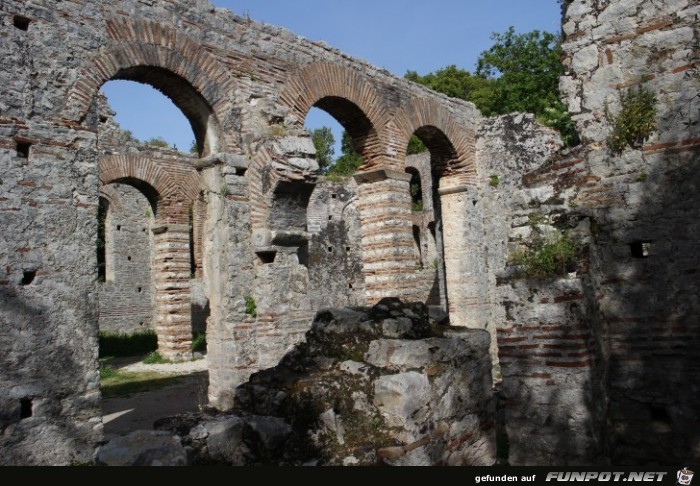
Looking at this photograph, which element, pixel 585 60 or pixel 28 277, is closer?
pixel 585 60

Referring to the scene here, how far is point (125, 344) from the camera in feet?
57.7

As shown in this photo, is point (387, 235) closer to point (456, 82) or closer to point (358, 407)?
point (358, 407)

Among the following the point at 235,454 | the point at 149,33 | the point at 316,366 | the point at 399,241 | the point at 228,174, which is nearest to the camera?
the point at 235,454

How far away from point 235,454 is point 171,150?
12964mm

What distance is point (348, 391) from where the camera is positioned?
3928 mm

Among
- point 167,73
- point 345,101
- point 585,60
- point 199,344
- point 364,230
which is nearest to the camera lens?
point 585,60

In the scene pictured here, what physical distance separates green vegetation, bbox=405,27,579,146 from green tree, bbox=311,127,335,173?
7.95 meters

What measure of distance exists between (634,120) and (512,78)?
22.2 m

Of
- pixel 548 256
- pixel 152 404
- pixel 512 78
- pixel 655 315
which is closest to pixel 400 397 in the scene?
pixel 548 256

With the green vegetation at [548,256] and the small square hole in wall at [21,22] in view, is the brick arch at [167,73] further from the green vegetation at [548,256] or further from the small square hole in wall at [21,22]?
the green vegetation at [548,256]

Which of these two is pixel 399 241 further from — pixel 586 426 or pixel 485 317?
pixel 586 426

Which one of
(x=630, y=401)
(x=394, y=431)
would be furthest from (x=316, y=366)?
(x=630, y=401)

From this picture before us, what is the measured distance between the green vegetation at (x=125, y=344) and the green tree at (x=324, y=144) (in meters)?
19.9

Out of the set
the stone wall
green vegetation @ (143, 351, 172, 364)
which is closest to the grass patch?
green vegetation @ (143, 351, 172, 364)
